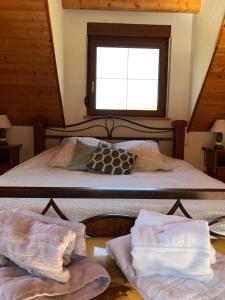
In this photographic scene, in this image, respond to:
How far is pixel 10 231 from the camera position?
3.20ft

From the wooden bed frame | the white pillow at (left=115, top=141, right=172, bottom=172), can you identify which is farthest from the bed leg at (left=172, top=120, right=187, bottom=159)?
the wooden bed frame

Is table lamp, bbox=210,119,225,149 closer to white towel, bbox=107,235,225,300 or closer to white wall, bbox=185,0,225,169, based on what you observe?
white wall, bbox=185,0,225,169

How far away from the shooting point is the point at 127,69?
3.50m

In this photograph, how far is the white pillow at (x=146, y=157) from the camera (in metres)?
2.56

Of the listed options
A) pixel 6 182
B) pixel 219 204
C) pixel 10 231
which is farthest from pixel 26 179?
pixel 219 204

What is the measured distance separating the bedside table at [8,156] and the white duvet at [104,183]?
53 centimetres

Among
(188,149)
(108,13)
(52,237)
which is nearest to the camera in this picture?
(52,237)

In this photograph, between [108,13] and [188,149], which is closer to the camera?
[108,13]

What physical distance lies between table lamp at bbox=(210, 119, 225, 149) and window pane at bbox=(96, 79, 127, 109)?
105 centimetres

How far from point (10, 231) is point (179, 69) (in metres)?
2.96

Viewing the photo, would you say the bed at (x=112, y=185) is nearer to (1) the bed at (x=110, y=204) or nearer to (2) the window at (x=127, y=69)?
(1) the bed at (x=110, y=204)

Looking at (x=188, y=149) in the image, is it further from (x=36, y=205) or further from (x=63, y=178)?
(x=36, y=205)

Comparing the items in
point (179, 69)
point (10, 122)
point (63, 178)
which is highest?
point (179, 69)

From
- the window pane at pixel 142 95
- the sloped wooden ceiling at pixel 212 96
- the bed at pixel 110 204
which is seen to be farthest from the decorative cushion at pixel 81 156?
the sloped wooden ceiling at pixel 212 96
